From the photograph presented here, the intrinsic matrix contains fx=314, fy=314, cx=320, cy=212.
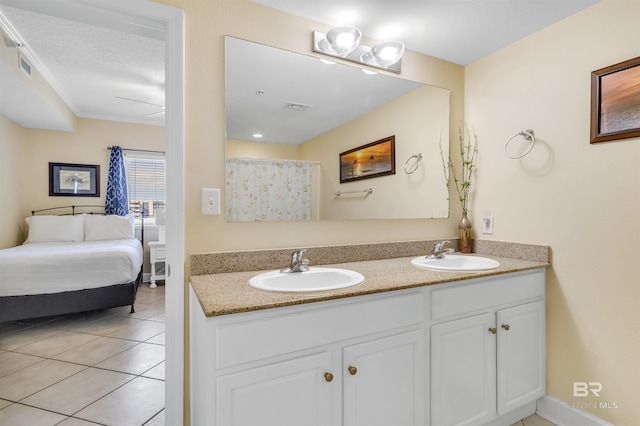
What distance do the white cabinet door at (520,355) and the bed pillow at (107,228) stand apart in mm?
4537

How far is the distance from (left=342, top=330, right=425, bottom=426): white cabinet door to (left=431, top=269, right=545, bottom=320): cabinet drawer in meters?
0.18

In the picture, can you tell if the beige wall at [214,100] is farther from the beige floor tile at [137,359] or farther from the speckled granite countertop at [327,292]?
the beige floor tile at [137,359]

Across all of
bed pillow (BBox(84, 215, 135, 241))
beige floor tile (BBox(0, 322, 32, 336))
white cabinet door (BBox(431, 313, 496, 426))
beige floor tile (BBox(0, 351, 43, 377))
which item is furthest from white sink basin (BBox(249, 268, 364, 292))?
bed pillow (BBox(84, 215, 135, 241))

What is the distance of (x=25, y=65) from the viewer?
2754 mm

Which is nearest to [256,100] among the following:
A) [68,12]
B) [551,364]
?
[68,12]

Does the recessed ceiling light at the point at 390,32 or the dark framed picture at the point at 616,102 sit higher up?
the recessed ceiling light at the point at 390,32

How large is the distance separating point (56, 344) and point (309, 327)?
286 centimetres

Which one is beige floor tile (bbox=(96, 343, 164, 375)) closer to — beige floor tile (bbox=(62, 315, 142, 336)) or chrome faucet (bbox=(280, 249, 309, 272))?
beige floor tile (bbox=(62, 315, 142, 336))

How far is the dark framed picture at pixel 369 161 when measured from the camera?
75.1 inches

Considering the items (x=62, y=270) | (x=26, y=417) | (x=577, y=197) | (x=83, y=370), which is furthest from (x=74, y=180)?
(x=577, y=197)

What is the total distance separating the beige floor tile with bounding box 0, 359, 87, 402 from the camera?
201cm

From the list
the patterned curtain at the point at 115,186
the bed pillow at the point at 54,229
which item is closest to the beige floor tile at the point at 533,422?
the bed pillow at the point at 54,229

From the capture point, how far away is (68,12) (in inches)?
52.9

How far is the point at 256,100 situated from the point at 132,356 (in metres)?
2.26
